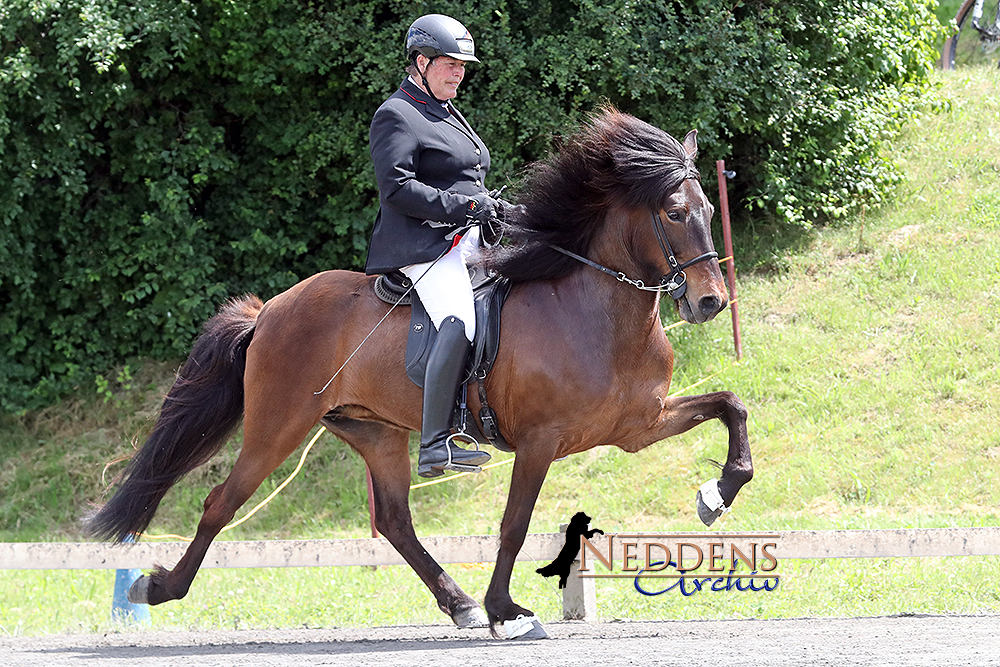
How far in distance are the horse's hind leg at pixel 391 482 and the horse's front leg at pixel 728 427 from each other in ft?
5.32

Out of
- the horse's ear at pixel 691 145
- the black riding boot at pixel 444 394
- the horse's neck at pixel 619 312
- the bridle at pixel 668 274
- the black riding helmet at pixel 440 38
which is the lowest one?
the black riding boot at pixel 444 394

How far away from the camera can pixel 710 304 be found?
5027 millimetres

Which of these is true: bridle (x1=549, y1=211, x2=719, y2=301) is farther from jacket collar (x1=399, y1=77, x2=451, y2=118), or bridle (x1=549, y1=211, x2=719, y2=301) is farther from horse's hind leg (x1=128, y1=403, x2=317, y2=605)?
horse's hind leg (x1=128, y1=403, x2=317, y2=605)

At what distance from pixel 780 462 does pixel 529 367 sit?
4.79m

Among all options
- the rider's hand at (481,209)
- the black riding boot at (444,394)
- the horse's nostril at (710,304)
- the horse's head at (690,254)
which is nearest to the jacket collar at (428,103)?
the rider's hand at (481,209)

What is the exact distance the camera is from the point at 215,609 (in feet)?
25.8

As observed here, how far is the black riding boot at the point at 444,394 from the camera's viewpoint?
542cm

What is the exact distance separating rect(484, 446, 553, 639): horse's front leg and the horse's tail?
6.55 feet

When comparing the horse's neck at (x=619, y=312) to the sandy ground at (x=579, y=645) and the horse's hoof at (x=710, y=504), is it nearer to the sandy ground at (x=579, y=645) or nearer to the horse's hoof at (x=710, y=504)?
the horse's hoof at (x=710, y=504)

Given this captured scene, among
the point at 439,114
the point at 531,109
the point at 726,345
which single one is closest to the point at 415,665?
the point at 439,114

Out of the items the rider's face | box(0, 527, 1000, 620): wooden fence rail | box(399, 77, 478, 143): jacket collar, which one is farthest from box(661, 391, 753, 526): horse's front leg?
the rider's face

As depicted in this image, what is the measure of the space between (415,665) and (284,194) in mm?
9081

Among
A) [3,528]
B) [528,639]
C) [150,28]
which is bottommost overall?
[3,528]

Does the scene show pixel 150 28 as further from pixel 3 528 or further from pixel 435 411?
pixel 435 411
